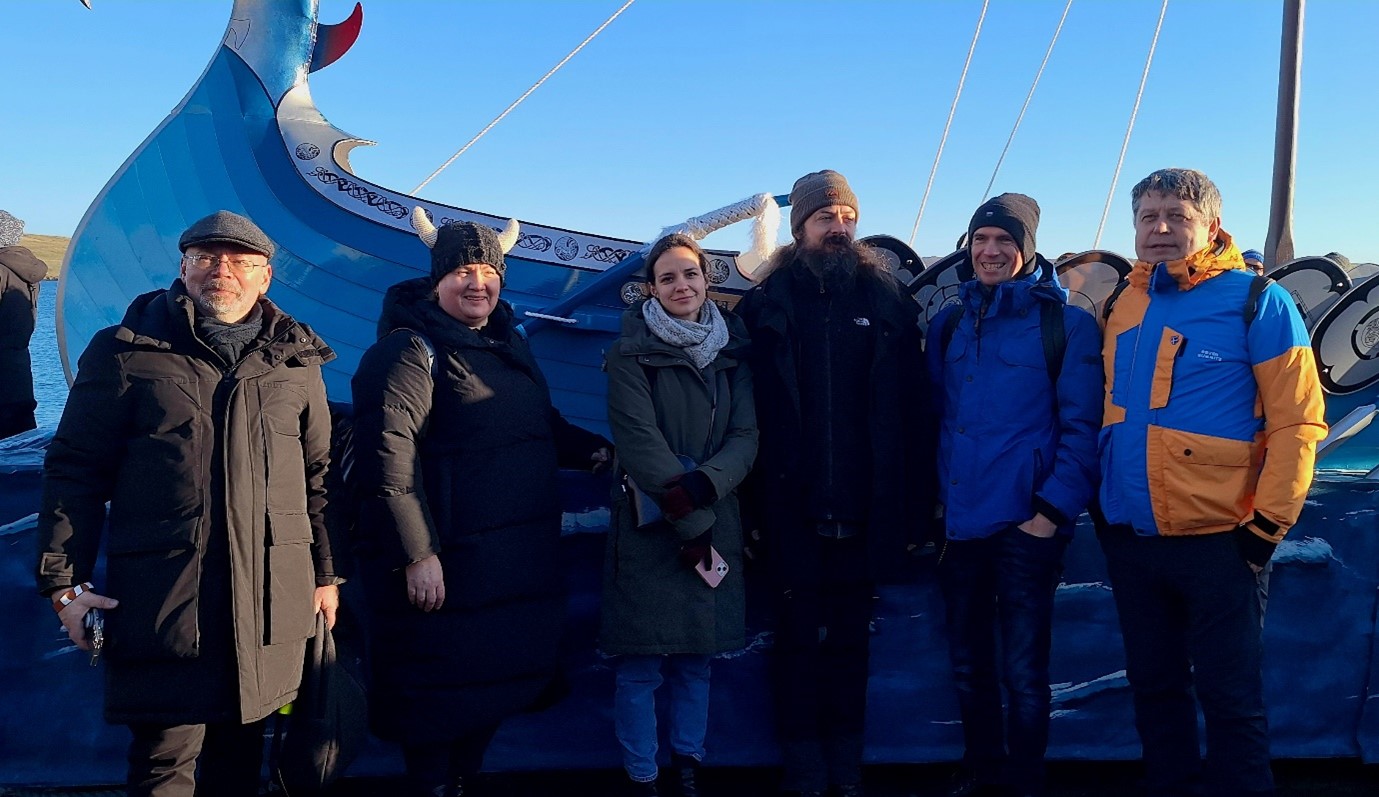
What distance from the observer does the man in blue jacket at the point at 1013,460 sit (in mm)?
2191

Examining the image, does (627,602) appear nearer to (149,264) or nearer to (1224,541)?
(1224,541)

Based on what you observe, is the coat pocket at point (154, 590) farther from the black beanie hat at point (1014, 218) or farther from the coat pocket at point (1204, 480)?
the coat pocket at point (1204, 480)

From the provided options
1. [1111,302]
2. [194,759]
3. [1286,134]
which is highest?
[1286,134]

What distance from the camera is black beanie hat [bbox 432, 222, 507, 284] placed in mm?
2092

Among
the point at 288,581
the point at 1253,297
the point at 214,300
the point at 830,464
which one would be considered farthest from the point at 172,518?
the point at 1253,297

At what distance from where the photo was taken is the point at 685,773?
2.25 meters

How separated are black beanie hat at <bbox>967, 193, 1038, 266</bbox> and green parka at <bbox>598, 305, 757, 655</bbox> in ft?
2.46

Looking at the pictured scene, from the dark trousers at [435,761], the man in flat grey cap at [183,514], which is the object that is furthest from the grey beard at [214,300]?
the dark trousers at [435,761]

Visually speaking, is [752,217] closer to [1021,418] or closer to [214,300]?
[1021,418]

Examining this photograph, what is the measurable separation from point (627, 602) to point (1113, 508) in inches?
48.2

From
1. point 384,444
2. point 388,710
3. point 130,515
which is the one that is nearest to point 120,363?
point 130,515

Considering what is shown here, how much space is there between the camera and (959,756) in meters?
2.67

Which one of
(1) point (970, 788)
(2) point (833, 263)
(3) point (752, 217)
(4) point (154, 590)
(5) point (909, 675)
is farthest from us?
(3) point (752, 217)

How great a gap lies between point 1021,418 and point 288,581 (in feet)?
5.90
